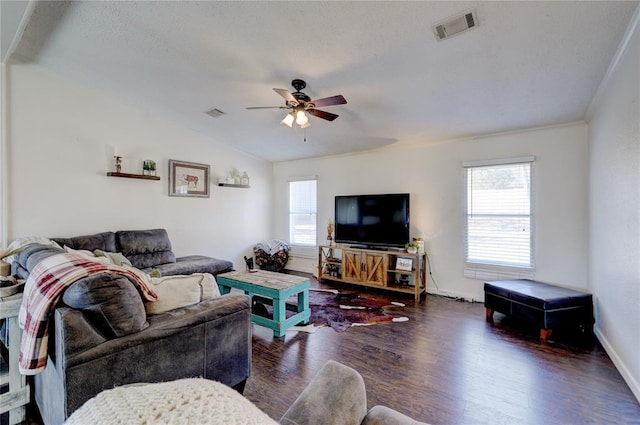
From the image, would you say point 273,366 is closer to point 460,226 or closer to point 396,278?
point 396,278

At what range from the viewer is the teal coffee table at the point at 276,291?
2877 mm

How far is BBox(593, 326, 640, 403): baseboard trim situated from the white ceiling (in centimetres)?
239

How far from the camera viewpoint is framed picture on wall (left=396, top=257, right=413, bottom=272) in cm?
427

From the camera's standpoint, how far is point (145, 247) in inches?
162

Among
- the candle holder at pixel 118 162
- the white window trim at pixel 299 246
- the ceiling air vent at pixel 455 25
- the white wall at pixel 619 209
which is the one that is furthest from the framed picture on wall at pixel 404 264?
the candle holder at pixel 118 162

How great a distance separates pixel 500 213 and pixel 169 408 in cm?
438

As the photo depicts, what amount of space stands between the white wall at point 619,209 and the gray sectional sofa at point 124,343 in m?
2.83

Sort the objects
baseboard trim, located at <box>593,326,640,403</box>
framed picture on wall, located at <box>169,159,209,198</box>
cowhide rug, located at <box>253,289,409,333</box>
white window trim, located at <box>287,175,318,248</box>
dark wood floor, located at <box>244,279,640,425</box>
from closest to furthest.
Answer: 1. dark wood floor, located at <box>244,279,640,425</box>
2. baseboard trim, located at <box>593,326,640,403</box>
3. cowhide rug, located at <box>253,289,409,333</box>
4. framed picture on wall, located at <box>169,159,209,198</box>
5. white window trim, located at <box>287,175,318,248</box>

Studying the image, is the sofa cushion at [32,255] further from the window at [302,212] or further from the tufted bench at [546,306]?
the tufted bench at [546,306]

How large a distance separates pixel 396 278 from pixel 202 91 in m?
3.94

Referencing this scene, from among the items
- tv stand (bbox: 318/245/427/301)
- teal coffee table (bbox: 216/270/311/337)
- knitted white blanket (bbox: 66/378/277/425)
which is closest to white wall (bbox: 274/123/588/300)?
tv stand (bbox: 318/245/427/301)

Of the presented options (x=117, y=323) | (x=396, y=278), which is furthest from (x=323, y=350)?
(x=396, y=278)

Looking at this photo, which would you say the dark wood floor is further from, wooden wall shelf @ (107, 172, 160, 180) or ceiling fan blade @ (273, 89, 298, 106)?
wooden wall shelf @ (107, 172, 160, 180)

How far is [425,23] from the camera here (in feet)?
7.04
